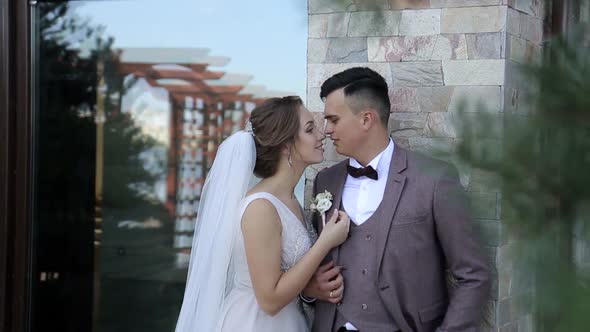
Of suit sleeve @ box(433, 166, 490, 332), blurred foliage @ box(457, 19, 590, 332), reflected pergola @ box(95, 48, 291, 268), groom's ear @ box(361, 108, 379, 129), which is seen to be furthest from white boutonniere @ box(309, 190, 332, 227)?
blurred foliage @ box(457, 19, 590, 332)

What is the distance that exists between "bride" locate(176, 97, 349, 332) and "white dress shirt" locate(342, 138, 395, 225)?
61mm

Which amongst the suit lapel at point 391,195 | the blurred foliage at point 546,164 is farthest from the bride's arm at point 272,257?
the blurred foliage at point 546,164

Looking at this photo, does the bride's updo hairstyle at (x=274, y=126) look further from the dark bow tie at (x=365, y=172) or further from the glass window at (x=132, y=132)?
the glass window at (x=132, y=132)

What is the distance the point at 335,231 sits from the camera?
2213mm

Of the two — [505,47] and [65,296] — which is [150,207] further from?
[505,47]

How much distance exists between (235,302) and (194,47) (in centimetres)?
193

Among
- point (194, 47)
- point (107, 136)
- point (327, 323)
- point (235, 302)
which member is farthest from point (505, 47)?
point (107, 136)

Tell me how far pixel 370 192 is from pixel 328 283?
306 mm

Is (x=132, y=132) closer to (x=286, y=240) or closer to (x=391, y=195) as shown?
(x=286, y=240)

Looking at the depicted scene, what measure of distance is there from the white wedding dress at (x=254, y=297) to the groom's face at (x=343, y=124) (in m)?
0.29

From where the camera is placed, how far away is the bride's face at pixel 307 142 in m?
2.37

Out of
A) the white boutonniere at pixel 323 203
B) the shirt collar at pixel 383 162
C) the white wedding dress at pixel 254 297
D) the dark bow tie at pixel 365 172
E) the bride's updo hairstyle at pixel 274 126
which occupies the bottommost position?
the white wedding dress at pixel 254 297

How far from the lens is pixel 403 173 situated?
2178 mm

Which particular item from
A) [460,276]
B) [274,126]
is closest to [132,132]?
[274,126]
